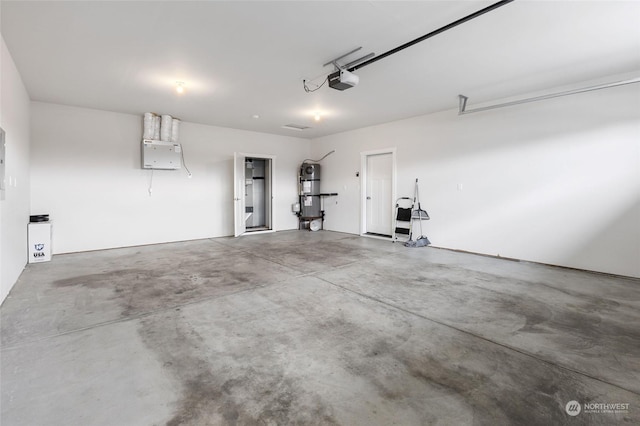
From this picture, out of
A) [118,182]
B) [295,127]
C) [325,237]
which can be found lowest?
[325,237]

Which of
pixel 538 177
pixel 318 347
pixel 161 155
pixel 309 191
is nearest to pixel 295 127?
pixel 309 191

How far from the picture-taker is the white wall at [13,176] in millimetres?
3096

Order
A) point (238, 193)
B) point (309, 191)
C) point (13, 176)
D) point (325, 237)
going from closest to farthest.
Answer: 1. point (13, 176)
2. point (238, 193)
3. point (325, 237)
4. point (309, 191)

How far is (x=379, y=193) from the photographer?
7.22 m

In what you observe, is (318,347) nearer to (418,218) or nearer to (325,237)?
(418,218)

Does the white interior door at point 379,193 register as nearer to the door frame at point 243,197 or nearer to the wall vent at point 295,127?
the wall vent at point 295,127

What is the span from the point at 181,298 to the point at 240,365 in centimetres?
155

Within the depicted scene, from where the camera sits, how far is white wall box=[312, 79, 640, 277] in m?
3.97

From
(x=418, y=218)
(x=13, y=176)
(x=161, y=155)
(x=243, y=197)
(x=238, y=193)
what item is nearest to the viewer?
(x=13, y=176)

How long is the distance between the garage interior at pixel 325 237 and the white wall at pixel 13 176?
62mm

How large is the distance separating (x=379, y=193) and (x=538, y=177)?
3.26 meters

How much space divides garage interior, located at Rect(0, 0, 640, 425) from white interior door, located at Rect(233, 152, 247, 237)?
0.07m

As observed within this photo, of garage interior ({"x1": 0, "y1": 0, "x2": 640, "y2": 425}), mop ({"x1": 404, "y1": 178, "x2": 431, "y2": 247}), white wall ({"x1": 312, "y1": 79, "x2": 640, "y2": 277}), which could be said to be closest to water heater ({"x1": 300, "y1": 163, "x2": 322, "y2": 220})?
garage interior ({"x1": 0, "y1": 0, "x2": 640, "y2": 425})

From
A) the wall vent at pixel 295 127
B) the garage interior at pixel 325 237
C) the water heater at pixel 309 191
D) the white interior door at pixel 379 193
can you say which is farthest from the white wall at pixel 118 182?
the white interior door at pixel 379 193
